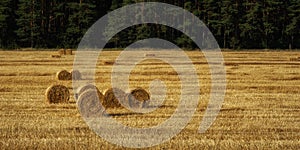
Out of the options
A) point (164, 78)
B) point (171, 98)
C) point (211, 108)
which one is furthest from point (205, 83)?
point (211, 108)

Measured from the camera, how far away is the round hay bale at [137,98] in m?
14.5

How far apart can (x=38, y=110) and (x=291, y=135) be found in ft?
20.0

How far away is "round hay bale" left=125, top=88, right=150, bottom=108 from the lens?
14.5 meters

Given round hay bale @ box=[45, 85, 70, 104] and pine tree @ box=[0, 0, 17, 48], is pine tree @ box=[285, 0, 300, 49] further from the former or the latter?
round hay bale @ box=[45, 85, 70, 104]

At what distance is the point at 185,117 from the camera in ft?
41.7

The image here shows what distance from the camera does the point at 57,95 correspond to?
595 inches

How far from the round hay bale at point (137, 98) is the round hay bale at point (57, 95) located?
1.75 meters

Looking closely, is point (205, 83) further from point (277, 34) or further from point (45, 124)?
point (277, 34)

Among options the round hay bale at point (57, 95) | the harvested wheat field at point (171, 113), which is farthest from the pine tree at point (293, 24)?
the round hay bale at point (57, 95)

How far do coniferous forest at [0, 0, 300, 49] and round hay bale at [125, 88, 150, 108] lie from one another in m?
43.4

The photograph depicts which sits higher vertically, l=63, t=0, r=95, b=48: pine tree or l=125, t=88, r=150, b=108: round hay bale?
l=125, t=88, r=150, b=108: round hay bale

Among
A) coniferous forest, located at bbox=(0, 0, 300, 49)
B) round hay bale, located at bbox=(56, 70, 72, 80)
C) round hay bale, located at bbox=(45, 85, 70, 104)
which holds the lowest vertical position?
coniferous forest, located at bbox=(0, 0, 300, 49)

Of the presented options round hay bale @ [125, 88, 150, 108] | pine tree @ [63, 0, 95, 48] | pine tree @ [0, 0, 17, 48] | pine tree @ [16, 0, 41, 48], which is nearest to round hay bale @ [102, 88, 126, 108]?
round hay bale @ [125, 88, 150, 108]

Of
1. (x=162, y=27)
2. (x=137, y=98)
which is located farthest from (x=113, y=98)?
(x=162, y=27)
